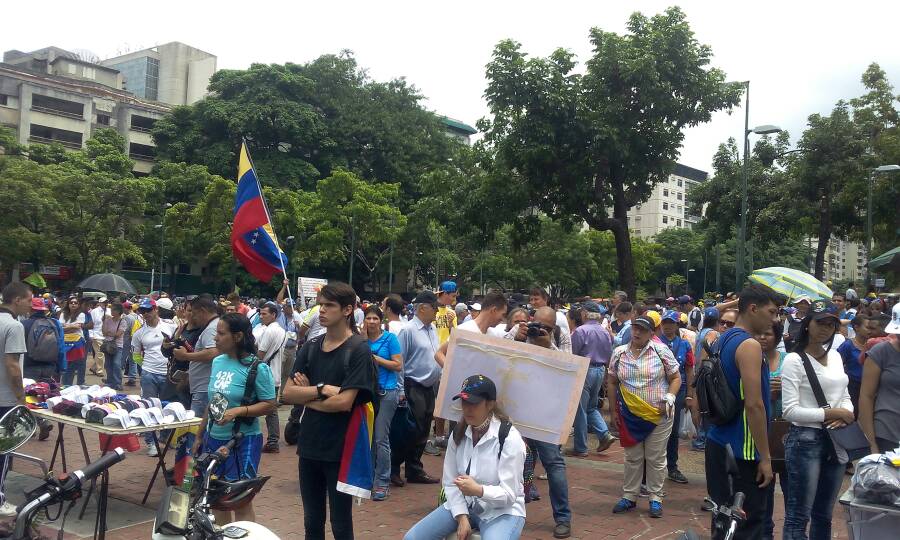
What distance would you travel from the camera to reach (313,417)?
4.47m

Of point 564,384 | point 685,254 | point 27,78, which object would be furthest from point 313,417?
point 685,254

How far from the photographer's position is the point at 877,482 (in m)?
3.69

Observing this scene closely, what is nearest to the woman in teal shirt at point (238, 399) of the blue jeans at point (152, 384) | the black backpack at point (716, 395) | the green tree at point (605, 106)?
the black backpack at point (716, 395)

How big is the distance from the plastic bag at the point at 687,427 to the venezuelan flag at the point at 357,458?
6348 millimetres

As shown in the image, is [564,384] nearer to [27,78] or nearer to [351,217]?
[351,217]

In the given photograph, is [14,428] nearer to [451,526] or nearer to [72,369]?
[451,526]

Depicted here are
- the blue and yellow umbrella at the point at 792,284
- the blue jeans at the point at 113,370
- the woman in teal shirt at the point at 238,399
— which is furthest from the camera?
the blue jeans at the point at 113,370

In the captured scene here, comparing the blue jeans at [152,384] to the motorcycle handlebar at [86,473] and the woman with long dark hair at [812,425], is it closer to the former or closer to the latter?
the motorcycle handlebar at [86,473]

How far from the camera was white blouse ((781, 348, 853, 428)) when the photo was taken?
4891 mm

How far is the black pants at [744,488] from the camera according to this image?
4.45 metres

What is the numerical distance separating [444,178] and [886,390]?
1913 cm

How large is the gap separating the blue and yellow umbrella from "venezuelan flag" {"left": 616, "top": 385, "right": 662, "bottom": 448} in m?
4.25

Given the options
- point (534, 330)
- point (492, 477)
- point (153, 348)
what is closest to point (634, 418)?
point (534, 330)

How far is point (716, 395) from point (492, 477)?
146 cm
